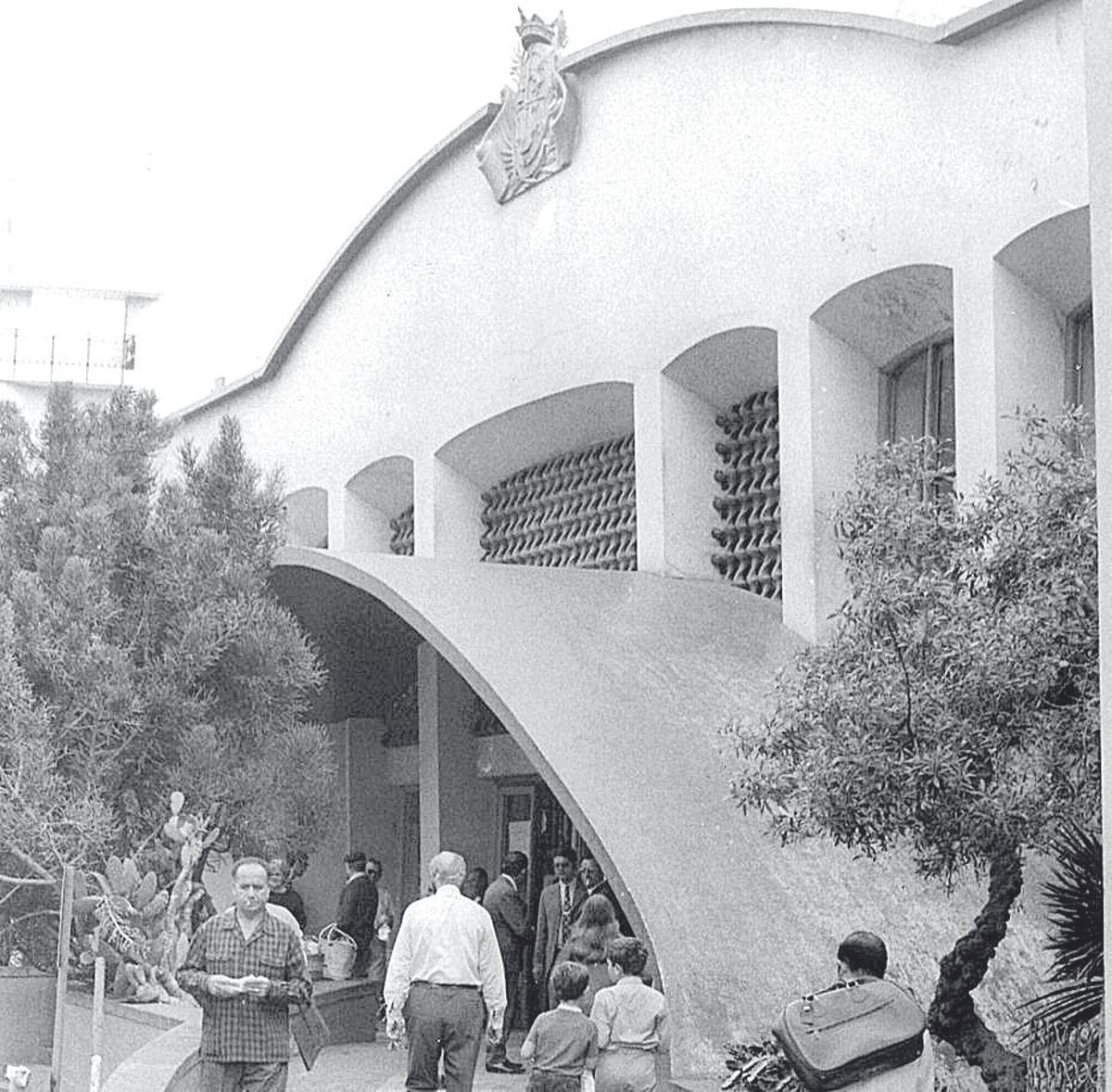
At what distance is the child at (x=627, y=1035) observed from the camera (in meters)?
9.66

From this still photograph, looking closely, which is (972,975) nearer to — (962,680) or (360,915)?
(962,680)

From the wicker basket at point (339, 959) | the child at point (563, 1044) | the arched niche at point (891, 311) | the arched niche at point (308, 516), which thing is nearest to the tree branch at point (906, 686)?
the child at point (563, 1044)

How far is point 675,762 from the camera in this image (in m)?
13.9

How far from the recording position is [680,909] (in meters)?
12.5

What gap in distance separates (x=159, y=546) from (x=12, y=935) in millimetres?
3055

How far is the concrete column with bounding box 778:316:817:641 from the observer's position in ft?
54.7

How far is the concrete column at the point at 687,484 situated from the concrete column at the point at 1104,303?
1037 cm

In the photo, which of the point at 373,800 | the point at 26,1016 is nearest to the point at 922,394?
the point at 26,1016

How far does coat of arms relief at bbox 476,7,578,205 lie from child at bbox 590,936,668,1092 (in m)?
11.3

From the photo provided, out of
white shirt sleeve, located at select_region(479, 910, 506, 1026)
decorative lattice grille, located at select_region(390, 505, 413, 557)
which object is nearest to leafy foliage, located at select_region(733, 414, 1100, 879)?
white shirt sleeve, located at select_region(479, 910, 506, 1026)

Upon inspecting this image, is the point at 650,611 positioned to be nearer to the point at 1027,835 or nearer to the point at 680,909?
the point at 680,909

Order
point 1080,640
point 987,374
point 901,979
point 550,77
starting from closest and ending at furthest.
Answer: point 1080,640
point 901,979
point 987,374
point 550,77

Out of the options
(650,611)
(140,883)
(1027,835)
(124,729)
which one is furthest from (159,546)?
(1027,835)

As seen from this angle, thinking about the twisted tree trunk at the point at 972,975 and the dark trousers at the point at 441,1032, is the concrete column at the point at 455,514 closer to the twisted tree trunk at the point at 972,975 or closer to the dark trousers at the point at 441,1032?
the dark trousers at the point at 441,1032
